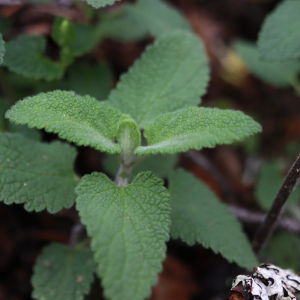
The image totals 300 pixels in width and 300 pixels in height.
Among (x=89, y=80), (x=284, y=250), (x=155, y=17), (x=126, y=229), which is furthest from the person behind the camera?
(x=155, y=17)

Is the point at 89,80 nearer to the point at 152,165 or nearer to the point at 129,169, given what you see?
the point at 152,165

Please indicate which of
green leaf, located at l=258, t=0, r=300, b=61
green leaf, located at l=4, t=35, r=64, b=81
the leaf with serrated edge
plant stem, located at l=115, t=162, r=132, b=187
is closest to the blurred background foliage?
green leaf, located at l=4, t=35, r=64, b=81

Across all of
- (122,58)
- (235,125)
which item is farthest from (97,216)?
(122,58)

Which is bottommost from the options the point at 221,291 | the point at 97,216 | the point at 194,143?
the point at 221,291

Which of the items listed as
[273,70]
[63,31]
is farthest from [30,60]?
[273,70]

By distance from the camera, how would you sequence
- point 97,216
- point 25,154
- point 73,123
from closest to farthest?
point 97,216, point 73,123, point 25,154

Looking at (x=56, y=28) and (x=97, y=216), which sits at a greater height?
(x=56, y=28)

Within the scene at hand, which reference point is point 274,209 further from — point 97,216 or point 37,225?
point 37,225
